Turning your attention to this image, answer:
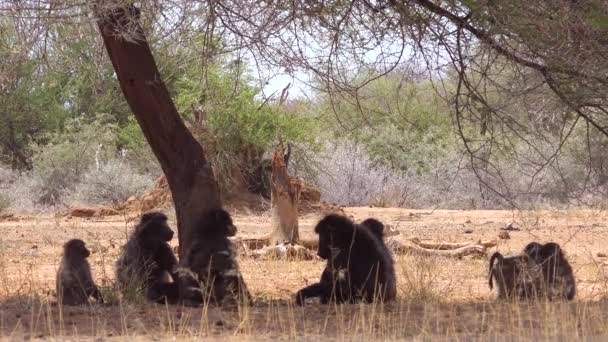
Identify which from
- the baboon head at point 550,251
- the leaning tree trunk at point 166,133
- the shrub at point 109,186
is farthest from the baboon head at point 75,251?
the shrub at point 109,186

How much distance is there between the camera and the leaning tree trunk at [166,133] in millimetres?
10047

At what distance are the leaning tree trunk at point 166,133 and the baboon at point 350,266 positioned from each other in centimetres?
121

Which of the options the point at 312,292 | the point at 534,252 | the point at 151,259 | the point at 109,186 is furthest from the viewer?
the point at 109,186

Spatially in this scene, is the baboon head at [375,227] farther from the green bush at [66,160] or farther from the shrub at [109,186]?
the green bush at [66,160]

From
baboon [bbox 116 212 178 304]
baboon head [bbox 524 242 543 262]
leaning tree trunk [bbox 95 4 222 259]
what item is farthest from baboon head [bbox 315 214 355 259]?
baboon head [bbox 524 242 543 262]

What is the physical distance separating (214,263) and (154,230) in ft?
2.88

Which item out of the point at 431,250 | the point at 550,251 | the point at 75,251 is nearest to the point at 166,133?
the point at 75,251

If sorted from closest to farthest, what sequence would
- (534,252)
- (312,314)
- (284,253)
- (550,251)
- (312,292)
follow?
1. (312,314)
2. (312,292)
3. (550,251)
4. (534,252)
5. (284,253)

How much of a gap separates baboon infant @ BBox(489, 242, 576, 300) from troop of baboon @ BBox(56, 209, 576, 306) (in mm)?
11

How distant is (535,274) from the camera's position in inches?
378

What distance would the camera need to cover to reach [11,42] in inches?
406

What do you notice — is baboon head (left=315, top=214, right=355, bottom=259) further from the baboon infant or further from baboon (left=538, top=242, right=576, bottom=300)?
baboon (left=538, top=242, right=576, bottom=300)

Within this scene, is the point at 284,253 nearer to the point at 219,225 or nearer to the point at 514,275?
the point at 514,275

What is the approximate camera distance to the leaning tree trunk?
10047 mm
